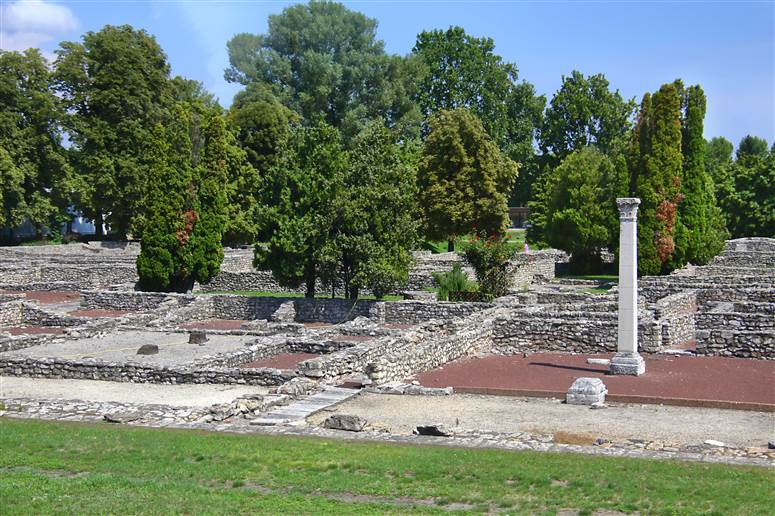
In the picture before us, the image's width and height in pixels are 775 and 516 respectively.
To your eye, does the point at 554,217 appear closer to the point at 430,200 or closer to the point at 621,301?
the point at 430,200

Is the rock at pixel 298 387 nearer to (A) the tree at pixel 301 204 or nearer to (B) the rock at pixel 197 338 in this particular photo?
(B) the rock at pixel 197 338

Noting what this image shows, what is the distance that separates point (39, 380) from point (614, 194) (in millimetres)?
38831

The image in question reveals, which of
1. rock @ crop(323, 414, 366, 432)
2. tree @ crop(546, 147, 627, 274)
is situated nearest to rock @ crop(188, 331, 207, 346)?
rock @ crop(323, 414, 366, 432)

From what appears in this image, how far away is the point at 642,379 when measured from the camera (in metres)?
23.3

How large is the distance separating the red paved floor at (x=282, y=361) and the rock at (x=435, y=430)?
8898mm

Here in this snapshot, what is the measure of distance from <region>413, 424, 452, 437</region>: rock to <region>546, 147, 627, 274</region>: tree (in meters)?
38.6

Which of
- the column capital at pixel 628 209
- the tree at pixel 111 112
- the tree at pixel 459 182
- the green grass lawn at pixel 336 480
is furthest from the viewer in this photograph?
the tree at pixel 111 112

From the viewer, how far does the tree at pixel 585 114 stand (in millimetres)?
91625

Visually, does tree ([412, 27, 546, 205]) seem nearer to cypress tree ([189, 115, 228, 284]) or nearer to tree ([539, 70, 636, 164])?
tree ([539, 70, 636, 164])

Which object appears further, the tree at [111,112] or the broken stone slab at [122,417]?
the tree at [111,112]

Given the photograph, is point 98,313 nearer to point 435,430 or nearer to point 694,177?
point 435,430

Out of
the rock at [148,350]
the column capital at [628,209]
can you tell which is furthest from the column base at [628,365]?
the rock at [148,350]

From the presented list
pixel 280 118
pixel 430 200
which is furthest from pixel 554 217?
pixel 280 118

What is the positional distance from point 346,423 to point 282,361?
9.63m
